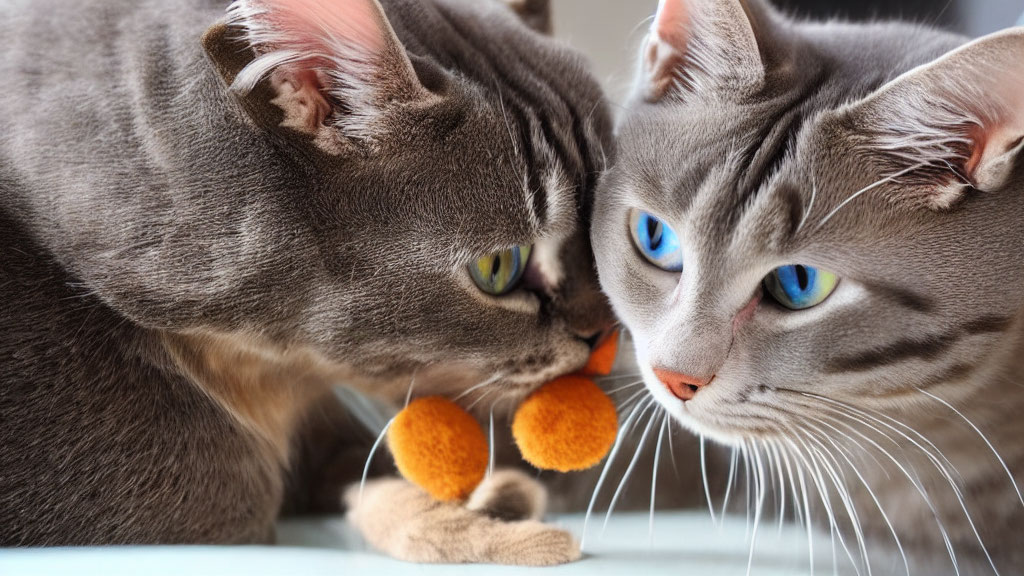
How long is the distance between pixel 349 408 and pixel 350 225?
48 cm

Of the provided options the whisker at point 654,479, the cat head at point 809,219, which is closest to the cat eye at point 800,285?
the cat head at point 809,219

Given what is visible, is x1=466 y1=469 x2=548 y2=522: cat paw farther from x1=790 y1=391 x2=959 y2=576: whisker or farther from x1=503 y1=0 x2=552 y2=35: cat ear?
x1=503 y1=0 x2=552 y2=35: cat ear

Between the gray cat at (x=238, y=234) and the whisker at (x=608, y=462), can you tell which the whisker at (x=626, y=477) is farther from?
the gray cat at (x=238, y=234)

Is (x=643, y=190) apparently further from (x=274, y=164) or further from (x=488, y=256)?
(x=274, y=164)

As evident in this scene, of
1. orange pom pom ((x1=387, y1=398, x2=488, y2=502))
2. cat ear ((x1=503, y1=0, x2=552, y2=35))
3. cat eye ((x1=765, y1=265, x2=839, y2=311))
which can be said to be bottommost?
orange pom pom ((x1=387, y1=398, x2=488, y2=502))

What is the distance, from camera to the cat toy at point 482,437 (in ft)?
3.53

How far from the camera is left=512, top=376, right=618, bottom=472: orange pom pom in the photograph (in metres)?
1.07

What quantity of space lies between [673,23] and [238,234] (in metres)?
0.57

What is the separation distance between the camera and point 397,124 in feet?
3.28

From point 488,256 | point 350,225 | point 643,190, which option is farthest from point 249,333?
point 643,190

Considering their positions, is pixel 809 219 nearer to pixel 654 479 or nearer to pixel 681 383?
pixel 681 383

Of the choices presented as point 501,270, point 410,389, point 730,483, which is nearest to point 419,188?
point 501,270

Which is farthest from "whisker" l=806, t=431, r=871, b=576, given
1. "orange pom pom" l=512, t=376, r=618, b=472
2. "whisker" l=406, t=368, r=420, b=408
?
"whisker" l=406, t=368, r=420, b=408

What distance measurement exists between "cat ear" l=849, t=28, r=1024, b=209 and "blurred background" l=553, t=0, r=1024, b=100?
0.32m
